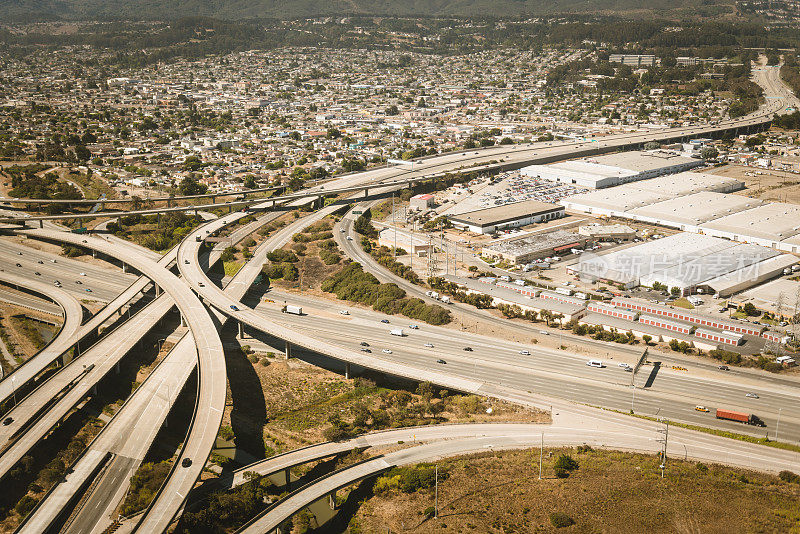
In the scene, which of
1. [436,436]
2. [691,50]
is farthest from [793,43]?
[436,436]

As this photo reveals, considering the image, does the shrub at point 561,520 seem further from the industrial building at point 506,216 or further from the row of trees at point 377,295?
the industrial building at point 506,216

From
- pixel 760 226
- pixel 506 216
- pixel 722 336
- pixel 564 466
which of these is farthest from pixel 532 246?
pixel 564 466

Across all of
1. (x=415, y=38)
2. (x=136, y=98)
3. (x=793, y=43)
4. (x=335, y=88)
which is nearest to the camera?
(x=136, y=98)

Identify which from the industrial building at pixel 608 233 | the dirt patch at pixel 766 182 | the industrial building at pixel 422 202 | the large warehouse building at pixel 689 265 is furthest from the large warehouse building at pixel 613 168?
the large warehouse building at pixel 689 265

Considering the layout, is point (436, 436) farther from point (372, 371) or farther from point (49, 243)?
point (49, 243)

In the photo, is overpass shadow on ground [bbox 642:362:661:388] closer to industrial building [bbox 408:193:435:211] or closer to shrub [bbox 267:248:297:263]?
shrub [bbox 267:248:297:263]

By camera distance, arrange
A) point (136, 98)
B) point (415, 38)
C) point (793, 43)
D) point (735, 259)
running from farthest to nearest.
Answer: point (415, 38)
point (793, 43)
point (136, 98)
point (735, 259)

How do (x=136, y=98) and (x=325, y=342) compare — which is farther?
(x=136, y=98)
